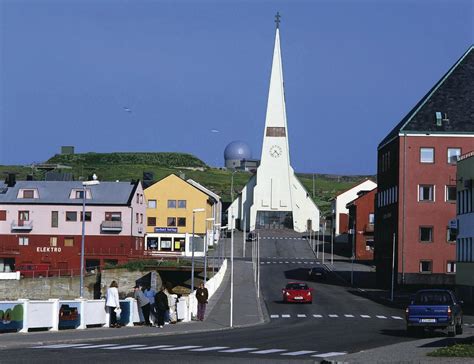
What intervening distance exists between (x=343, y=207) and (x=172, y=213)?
113 ft

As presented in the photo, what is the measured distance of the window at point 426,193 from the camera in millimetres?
90438

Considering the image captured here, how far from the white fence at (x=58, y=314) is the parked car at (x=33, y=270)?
199 feet

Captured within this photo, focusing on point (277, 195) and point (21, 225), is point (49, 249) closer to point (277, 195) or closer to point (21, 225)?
point (21, 225)

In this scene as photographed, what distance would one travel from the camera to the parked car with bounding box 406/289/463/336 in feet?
130

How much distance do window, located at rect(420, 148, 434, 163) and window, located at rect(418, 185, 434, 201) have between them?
2136 mm

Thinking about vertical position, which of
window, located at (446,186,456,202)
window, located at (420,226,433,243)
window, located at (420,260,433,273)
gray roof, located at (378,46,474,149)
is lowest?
window, located at (420,260,433,273)

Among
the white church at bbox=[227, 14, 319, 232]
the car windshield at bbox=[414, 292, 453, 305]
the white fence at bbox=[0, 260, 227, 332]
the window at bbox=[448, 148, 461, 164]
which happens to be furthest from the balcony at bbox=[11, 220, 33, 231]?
the car windshield at bbox=[414, 292, 453, 305]

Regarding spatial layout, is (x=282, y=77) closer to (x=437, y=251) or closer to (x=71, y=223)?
(x=71, y=223)

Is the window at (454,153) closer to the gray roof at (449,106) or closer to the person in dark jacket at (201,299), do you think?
the gray roof at (449,106)

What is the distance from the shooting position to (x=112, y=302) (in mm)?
38438

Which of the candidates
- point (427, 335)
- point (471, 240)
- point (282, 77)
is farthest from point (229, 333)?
point (282, 77)

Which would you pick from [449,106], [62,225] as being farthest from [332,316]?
[62,225]

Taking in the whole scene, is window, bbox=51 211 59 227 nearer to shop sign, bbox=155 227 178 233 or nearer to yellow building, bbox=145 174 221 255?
yellow building, bbox=145 174 221 255

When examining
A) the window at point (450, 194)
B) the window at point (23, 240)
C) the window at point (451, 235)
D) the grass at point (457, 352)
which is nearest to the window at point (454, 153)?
the window at point (450, 194)
